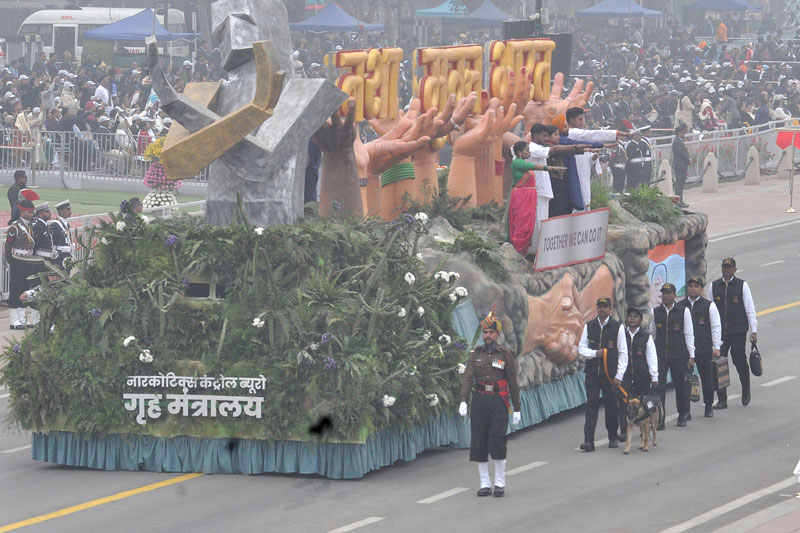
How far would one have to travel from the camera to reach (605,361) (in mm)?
16484

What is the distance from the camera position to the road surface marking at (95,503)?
44.3ft

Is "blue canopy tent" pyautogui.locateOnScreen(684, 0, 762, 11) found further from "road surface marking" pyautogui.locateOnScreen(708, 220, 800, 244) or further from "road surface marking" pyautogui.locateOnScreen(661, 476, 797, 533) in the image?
"road surface marking" pyautogui.locateOnScreen(661, 476, 797, 533)

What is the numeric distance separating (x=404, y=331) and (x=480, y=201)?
523cm

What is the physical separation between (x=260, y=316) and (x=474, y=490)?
101 inches

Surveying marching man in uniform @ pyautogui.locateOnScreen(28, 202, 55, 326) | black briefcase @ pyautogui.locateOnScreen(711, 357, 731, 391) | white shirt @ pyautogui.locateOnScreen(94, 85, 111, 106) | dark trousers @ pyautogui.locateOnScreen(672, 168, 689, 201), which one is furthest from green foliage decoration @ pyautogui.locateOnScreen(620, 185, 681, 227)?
white shirt @ pyautogui.locateOnScreen(94, 85, 111, 106)

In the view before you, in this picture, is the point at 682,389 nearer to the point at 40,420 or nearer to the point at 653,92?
the point at 40,420

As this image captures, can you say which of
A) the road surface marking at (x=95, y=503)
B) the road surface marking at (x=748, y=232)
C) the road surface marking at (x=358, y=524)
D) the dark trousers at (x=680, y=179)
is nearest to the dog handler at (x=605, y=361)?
the road surface marking at (x=358, y=524)

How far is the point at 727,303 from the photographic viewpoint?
18938 mm

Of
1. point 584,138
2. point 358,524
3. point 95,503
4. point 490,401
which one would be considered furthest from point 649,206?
point 95,503

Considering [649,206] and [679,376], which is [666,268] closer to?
[649,206]

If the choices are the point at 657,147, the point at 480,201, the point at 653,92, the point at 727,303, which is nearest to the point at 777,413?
the point at 727,303

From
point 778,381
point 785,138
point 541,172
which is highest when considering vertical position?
point 785,138

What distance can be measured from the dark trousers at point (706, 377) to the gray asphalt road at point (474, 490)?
1.87 ft

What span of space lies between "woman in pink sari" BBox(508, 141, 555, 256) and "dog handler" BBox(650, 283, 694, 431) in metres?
1.66
